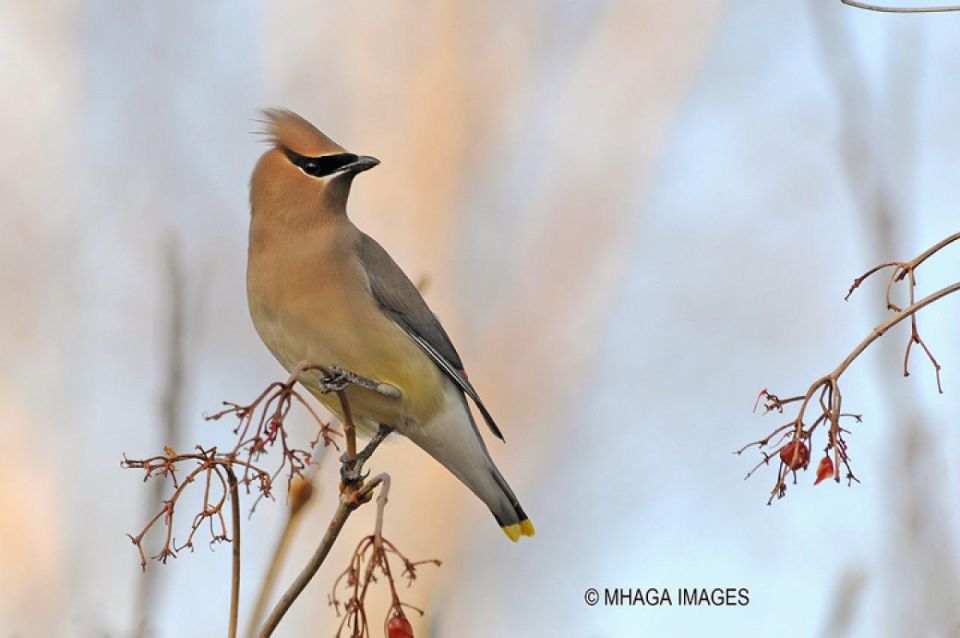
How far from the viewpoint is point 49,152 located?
5852 millimetres

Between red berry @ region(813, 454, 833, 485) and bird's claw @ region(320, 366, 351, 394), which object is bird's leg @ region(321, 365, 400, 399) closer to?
bird's claw @ region(320, 366, 351, 394)

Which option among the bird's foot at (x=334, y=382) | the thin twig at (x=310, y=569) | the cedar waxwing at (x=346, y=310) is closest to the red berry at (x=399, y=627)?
the thin twig at (x=310, y=569)

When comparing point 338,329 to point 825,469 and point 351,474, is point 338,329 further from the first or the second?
point 825,469

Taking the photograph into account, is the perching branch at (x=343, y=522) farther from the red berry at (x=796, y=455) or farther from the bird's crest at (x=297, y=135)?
the bird's crest at (x=297, y=135)

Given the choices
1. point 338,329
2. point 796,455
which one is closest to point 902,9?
point 796,455

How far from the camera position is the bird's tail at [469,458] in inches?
163

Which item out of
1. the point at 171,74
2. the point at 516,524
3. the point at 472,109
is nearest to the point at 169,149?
the point at 171,74

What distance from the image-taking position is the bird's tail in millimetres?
4145

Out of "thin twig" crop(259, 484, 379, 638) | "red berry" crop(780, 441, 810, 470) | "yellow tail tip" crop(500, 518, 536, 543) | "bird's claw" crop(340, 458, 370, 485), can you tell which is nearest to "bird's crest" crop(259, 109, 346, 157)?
"yellow tail tip" crop(500, 518, 536, 543)

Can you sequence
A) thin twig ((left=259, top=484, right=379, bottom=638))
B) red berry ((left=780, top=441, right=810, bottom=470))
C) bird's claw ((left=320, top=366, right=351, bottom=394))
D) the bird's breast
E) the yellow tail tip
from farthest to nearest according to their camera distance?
the yellow tail tip → the bird's breast → bird's claw ((left=320, top=366, right=351, bottom=394)) → red berry ((left=780, top=441, right=810, bottom=470)) → thin twig ((left=259, top=484, right=379, bottom=638))

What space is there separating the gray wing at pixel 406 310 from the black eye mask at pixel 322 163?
222 millimetres

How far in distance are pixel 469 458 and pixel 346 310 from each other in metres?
0.62

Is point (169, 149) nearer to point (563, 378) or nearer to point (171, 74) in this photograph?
point (171, 74)

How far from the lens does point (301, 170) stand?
4141 millimetres
